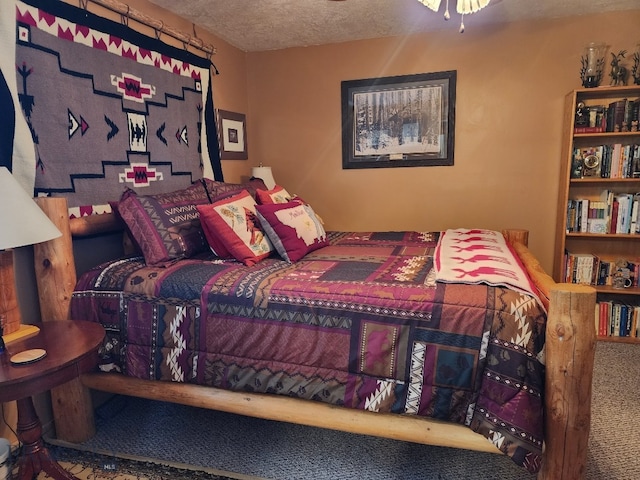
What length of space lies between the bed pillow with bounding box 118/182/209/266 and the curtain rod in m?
1.03

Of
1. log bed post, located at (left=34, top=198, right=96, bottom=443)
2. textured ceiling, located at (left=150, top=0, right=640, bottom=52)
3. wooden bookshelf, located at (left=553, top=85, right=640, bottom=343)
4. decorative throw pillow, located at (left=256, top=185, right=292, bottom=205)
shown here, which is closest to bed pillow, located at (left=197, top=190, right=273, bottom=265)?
decorative throw pillow, located at (left=256, top=185, right=292, bottom=205)

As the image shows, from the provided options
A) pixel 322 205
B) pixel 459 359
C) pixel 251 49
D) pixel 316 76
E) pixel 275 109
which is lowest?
pixel 459 359

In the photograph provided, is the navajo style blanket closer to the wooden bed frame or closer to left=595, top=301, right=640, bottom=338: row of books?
the wooden bed frame

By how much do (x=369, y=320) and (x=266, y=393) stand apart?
538 millimetres

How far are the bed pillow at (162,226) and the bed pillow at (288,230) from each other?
379 mm

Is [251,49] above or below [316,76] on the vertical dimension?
above

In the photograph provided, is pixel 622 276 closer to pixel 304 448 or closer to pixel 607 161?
pixel 607 161

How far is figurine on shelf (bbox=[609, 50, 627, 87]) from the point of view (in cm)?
298

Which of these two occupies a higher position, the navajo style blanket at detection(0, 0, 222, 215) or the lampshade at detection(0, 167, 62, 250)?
the navajo style blanket at detection(0, 0, 222, 215)

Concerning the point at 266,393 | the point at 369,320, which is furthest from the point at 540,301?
the point at 266,393

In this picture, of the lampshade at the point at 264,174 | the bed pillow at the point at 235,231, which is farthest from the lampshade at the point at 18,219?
the lampshade at the point at 264,174

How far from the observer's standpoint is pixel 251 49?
12.3ft

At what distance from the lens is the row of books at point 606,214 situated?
2.98m

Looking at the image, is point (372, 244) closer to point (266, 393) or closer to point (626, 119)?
point (266, 393)
